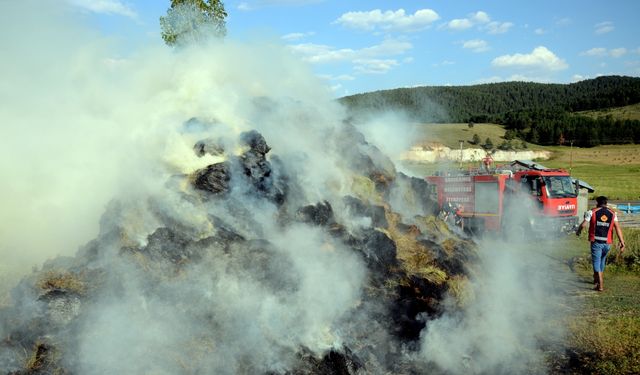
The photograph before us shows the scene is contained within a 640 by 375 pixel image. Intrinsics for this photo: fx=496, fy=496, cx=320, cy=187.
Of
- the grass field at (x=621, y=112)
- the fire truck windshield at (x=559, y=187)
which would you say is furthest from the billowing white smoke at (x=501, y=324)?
the grass field at (x=621, y=112)

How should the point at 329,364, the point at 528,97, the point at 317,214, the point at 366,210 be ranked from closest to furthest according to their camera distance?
1. the point at 329,364
2. the point at 317,214
3. the point at 366,210
4. the point at 528,97

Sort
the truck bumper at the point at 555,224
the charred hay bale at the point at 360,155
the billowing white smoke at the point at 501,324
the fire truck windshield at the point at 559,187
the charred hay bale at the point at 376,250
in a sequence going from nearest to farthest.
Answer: the billowing white smoke at the point at 501,324
the charred hay bale at the point at 376,250
the charred hay bale at the point at 360,155
the truck bumper at the point at 555,224
the fire truck windshield at the point at 559,187

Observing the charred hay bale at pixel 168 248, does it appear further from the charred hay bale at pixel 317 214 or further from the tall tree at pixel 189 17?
the tall tree at pixel 189 17

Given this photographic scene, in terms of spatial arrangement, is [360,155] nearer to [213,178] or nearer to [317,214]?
[317,214]

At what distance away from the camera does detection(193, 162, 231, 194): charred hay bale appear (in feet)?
29.9

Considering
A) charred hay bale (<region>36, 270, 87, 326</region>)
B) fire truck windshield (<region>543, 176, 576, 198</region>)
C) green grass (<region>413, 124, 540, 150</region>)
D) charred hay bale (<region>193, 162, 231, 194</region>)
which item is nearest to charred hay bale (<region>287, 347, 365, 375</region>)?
charred hay bale (<region>36, 270, 87, 326</region>)

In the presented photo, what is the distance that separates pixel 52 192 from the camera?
31.1 ft

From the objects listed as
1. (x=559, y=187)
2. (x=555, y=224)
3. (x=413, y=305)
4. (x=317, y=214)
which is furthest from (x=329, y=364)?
(x=559, y=187)

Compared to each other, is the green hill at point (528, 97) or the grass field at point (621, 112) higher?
the green hill at point (528, 97)

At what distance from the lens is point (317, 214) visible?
379 inches

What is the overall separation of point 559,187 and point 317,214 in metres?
12.2

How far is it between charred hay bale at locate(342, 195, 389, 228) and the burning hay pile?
0.03m

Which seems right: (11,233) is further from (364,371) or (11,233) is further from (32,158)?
(364,371)

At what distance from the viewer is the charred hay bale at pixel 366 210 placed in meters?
10.5
